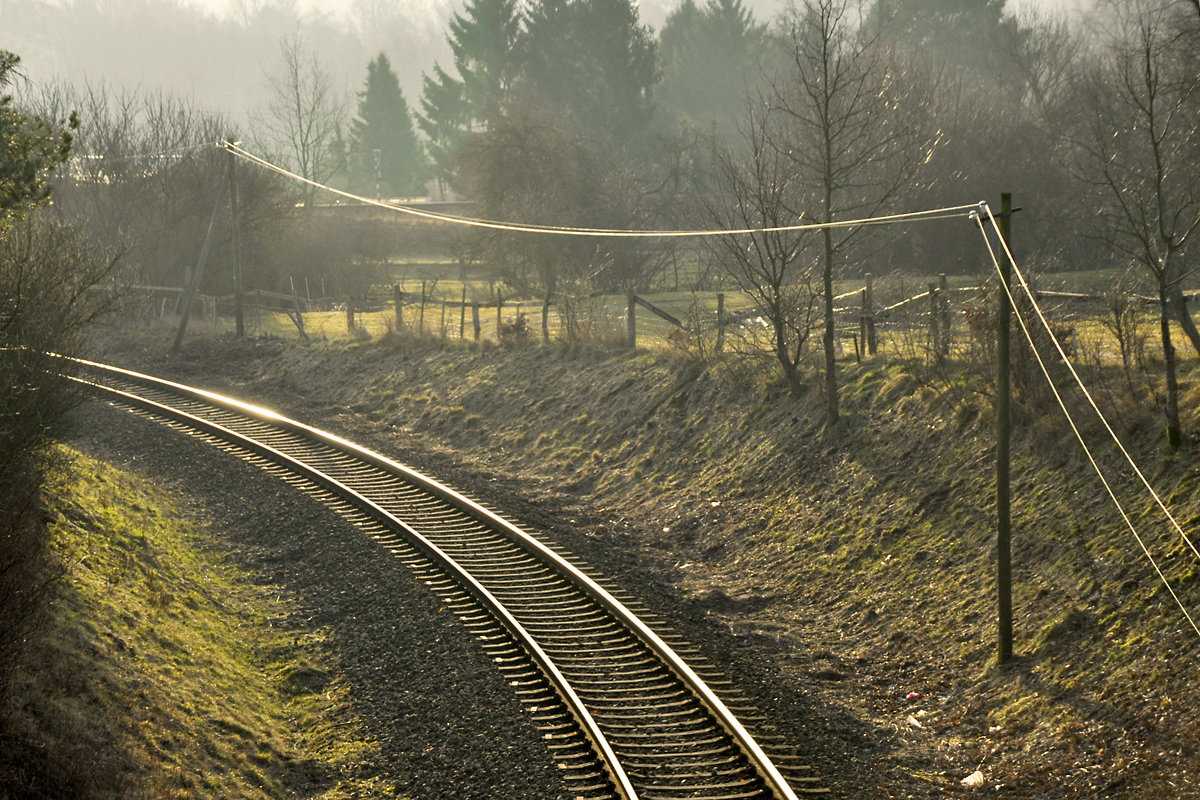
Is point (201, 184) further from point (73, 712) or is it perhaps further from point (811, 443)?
point (73, 712)

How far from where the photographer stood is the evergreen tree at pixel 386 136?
84.4m

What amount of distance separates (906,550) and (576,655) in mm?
4458

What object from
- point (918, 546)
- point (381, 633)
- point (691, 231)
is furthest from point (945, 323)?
point (691, 231)

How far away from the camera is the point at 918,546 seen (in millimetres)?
13414

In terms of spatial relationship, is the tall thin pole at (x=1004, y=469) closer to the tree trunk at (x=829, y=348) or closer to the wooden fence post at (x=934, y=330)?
the wooden fence post at (x=934, y=330)

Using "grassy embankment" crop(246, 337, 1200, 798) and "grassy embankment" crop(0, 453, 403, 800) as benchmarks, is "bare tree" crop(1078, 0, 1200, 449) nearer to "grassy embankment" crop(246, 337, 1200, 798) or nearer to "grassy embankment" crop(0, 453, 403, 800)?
"grassy embankment" crop(246, 337, 1200, 798)

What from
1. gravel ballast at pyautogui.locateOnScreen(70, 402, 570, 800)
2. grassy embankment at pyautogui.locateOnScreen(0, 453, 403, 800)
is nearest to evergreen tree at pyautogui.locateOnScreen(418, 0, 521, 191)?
gravel ballast at pyautogui.locateOnScreen(70, 402, 570, 800)

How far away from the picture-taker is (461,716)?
1023 cm

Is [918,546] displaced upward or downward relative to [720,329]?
downward

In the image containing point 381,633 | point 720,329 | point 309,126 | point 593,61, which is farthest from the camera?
point 309,126

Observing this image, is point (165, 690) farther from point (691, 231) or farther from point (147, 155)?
point (147, 155)

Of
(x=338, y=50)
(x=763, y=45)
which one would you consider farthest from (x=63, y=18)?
(x=763, y=45)

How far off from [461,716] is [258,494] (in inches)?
356

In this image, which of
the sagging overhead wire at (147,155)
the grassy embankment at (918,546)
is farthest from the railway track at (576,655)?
the sagging overhead wire at (147,155)
